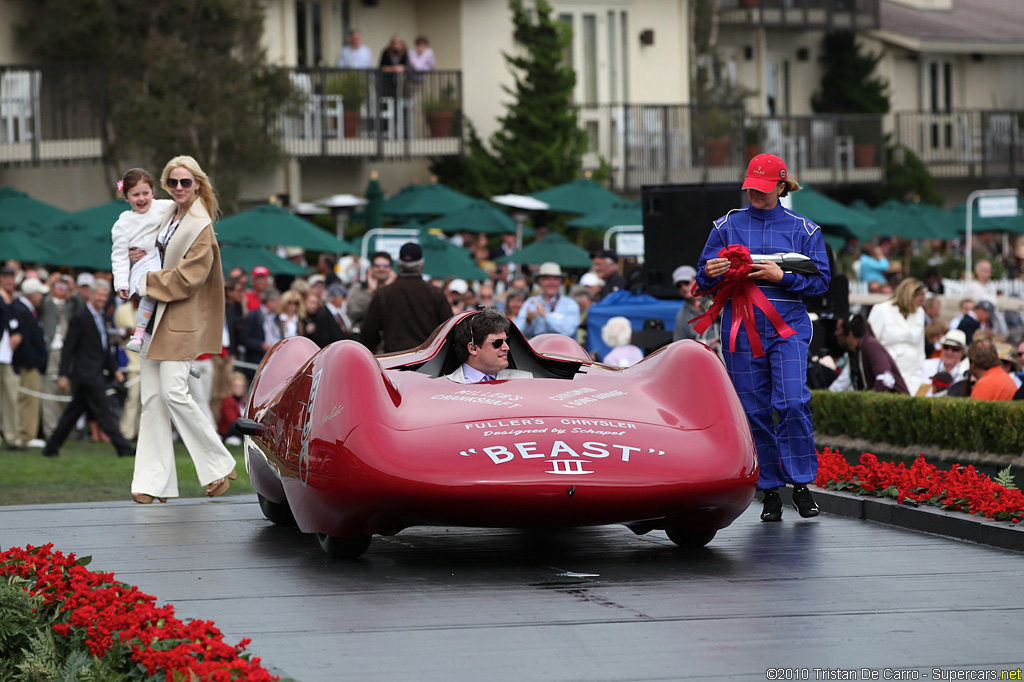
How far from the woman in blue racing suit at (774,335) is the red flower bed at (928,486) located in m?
0.61

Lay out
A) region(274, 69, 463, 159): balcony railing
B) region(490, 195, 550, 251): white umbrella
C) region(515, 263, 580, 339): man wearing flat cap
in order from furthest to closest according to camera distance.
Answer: region(274, 69, 463, 159): balcony railing, region(490, 195, 550, 251): white umbrella, region(515, 263, 580, 339): man wearing flat cap

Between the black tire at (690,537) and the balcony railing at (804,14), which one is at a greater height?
the balcony railing at (804,14)

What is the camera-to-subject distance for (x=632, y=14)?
139ft

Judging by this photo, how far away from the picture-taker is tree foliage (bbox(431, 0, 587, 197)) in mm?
36312

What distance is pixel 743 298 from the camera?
9734 millimetres

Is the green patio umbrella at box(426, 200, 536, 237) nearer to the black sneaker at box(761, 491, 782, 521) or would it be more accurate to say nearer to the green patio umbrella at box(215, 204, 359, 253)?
the green patio umbrella at box(215, 204, 359, 253)

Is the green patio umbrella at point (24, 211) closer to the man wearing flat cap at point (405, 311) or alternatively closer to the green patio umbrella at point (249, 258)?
the green patio umbrella at point (249, 258)

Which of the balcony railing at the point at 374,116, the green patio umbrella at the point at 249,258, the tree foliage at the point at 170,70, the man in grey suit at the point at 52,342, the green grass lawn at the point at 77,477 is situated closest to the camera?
the green grass lawn at the point at 77,477

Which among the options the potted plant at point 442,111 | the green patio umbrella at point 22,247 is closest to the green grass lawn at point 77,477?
the green patio umbrella at point 22,247

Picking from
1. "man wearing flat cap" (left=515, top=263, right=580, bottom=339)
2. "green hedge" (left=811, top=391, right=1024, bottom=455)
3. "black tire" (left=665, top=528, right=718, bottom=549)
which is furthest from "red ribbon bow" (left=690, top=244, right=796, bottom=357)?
"man wearing flat cap" (left=515, top=263, right=580, bottom=339)

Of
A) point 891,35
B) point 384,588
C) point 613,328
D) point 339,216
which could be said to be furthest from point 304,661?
point 891,35

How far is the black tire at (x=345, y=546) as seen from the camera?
27.0 feet

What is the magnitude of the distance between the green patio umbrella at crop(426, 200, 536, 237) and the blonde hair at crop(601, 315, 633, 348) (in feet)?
39.7

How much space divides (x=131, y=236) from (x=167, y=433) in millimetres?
1273
